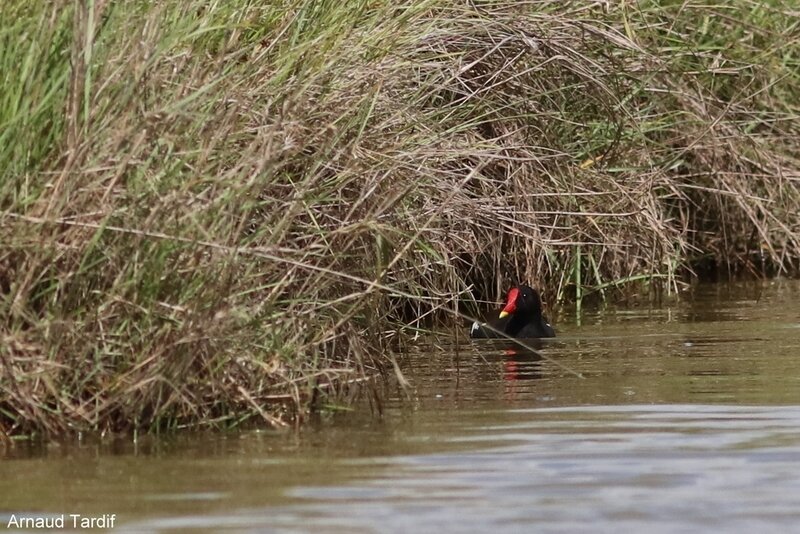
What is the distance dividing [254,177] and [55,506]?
149cm

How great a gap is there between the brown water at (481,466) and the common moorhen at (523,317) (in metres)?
1.90

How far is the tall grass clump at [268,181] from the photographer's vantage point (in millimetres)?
6352

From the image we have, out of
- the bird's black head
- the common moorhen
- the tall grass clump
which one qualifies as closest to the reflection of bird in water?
the common moorhen

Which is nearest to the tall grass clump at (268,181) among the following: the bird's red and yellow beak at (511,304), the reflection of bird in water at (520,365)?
the bird's red and yellow beak at (511,304)

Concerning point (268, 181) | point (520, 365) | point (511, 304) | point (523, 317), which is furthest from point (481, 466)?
point (511, 304)

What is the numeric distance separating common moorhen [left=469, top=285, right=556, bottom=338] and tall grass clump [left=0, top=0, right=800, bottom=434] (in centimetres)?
28

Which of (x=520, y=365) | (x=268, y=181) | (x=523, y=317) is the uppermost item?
(x=268, y=181)

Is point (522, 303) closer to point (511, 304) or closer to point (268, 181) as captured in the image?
point (511, 304)

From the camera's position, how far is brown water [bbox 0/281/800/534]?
210 inches

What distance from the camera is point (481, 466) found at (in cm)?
605

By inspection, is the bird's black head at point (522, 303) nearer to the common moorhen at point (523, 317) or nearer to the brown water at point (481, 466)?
the common moorhen at point (523, 317)

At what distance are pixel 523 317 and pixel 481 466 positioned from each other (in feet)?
15.5

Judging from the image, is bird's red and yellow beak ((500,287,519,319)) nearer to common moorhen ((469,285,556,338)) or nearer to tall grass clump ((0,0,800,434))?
common moorhen ((469,285,556,338))

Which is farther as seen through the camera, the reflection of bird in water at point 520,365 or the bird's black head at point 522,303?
the bird's black head at point 522,303
